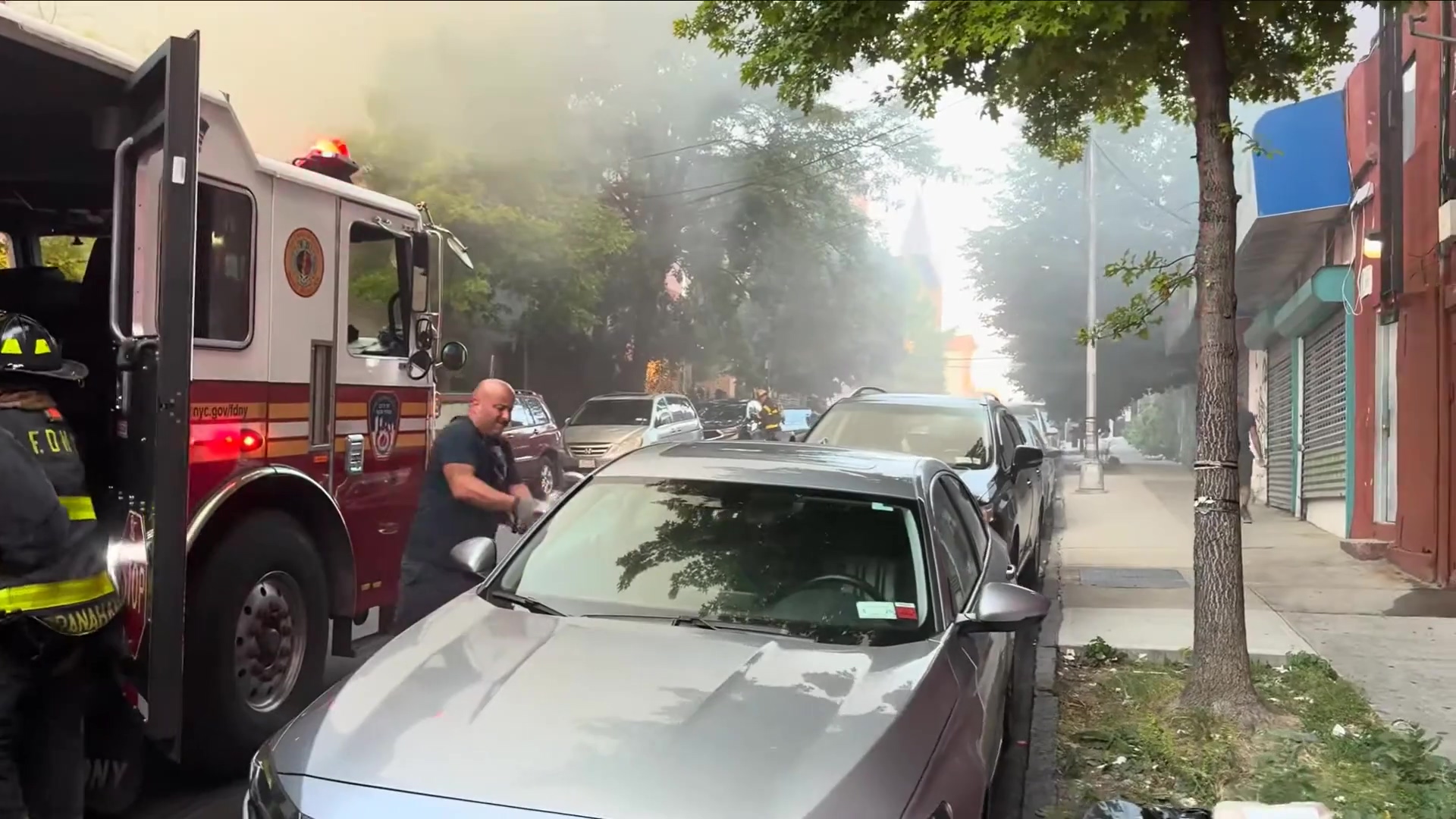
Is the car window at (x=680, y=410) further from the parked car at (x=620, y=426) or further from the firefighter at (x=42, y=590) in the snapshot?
the firefighter at (x=42, y=590)

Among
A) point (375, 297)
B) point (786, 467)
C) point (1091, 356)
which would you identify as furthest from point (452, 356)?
point (1091, 356)

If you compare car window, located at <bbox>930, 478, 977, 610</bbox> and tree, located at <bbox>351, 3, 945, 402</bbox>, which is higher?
tree, located at <bbox>351, 3, 945, 402</bbox>

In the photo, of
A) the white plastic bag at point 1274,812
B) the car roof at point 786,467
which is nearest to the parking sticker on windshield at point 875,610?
the car roof at point 786,467

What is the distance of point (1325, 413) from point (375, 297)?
42.3ft

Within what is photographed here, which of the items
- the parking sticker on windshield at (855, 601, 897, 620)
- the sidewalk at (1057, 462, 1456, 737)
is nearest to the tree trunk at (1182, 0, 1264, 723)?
the sidewalk at (1057, 462, 1456, 737)

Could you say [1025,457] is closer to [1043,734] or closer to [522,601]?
[1043,734]

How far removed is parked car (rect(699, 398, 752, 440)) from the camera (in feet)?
85.4

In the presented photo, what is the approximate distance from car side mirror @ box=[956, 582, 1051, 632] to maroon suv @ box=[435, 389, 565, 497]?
1188 centimetres

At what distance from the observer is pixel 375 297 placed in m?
6.29

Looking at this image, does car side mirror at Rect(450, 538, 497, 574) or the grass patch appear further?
the grass patch

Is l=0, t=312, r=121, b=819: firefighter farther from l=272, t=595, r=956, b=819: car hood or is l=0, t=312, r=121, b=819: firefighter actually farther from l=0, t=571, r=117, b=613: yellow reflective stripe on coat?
l=272, t=595, r=956, b=819: car hood

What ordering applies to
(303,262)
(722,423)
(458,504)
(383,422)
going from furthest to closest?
(722,423)
(383,422)
(303,262)
(458,504)

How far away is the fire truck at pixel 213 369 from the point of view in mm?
3707

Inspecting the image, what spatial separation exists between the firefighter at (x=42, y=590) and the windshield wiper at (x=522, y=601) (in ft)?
3.81
